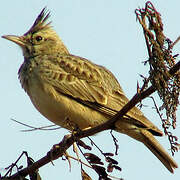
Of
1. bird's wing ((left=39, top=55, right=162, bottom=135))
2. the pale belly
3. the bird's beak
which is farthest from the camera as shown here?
the bird's beak

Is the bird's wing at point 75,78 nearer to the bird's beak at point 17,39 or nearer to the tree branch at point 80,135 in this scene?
the bird's beak at point 17,39

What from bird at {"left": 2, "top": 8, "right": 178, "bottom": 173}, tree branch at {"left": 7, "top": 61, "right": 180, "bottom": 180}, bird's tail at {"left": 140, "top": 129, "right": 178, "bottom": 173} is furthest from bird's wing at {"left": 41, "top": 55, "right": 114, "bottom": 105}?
tree branch at {"left": 7, "top": 61, "right": 180, "bottom": 180}

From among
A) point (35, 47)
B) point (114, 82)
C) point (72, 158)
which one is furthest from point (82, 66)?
point (72, 158)

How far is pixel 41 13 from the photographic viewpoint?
322 inches

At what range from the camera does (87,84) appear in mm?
6973

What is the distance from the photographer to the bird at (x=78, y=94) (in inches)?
246

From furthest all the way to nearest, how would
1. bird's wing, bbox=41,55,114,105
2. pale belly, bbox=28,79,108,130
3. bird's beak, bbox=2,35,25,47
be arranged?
bird's beak, bbox=2,35,25,47, bird's wing, bbox=41,55,114,105, pale belly, bbox=28,79,108,130

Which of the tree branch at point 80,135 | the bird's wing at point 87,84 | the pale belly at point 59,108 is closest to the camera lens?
the tree branch at point 80,135

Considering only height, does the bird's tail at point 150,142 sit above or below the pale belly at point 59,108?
below

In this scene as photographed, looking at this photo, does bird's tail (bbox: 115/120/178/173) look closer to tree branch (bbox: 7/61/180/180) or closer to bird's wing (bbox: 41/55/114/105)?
bird's wing (bbox: 41/55/114/105)

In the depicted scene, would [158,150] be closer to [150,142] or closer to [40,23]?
[150,142]

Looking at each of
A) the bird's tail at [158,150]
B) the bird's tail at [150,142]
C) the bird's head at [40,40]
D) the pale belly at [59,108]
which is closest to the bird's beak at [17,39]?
the bird's head at [40,40]

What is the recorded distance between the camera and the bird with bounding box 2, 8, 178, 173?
6238mm

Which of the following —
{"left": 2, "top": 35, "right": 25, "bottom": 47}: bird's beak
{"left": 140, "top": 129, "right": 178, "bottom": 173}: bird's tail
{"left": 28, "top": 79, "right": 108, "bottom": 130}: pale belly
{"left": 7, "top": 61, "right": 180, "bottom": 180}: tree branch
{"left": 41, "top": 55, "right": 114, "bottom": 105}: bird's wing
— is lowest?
{"left": 7, "top": 61, "right": 180, "bottom": 180}: tree branch
